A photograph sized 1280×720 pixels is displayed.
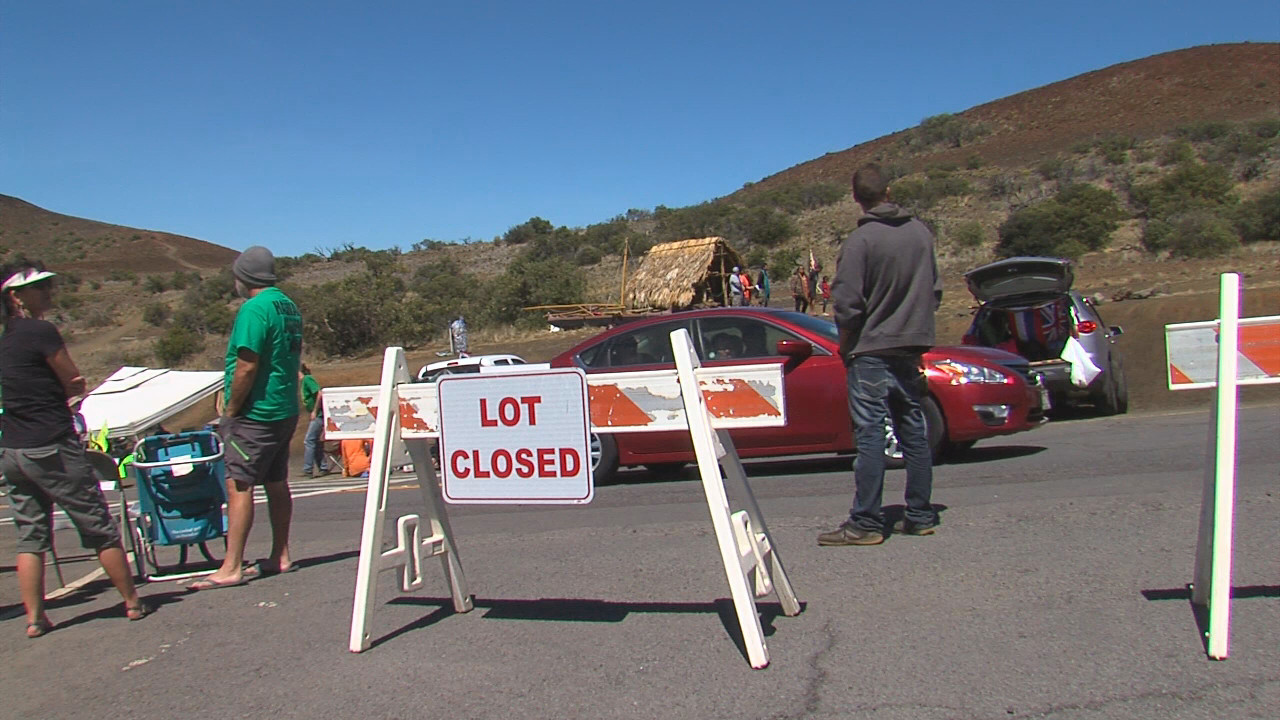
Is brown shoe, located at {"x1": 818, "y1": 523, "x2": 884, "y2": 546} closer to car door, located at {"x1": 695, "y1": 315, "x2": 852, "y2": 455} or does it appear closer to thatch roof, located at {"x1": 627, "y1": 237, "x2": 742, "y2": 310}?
car door, located at {"x1": 695, "y1": 315, "x2": 852, "y2": 455}

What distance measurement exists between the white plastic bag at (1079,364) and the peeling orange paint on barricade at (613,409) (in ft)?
32.1

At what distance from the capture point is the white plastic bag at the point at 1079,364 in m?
12.6

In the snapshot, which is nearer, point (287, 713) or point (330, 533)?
point (287, 713)

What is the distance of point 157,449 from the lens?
6.64 meters

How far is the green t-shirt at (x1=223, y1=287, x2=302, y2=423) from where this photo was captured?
5812mm

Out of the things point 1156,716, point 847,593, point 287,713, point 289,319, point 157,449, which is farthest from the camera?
point 157,449

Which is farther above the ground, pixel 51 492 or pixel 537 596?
pixel 51 492

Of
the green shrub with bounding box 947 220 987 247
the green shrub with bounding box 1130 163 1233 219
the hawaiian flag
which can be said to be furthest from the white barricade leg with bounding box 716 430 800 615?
the green shrub with bounding box 947 220 987 247

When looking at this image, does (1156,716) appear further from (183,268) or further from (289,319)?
(183,268)

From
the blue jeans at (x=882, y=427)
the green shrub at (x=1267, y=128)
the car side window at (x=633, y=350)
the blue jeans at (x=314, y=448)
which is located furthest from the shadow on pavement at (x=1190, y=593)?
the green shrub at (x=1267, y=128)

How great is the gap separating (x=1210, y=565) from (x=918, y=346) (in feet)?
6.24

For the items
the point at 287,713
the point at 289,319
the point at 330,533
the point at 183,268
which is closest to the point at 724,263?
the point at 330,533

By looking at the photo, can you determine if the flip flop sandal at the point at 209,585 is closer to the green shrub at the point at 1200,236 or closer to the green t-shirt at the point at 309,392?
the green t-shirt at the point at 309,392

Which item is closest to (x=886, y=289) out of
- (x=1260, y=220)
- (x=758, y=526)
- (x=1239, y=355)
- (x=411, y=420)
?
(x=758, y=526)
